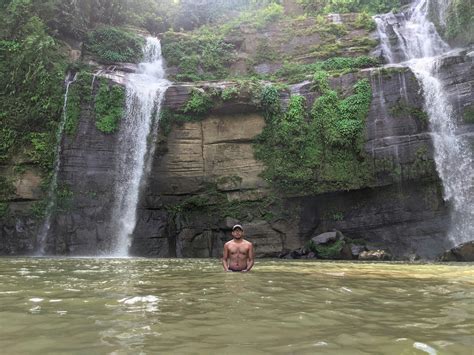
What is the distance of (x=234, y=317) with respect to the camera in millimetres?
4453

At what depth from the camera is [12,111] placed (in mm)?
20156

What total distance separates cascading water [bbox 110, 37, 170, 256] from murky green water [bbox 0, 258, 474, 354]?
39.6ft

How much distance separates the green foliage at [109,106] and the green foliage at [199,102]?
3.22 m

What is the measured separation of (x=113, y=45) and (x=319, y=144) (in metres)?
14.0

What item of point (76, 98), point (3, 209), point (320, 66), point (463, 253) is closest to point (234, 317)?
point (463, 253)

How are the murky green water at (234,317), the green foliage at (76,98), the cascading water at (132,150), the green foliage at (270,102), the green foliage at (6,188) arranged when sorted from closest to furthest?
the murky green water at (234,317), the green foliage at (6,188), the cascading water at (132,150), the green foliage at (76,98), the green foliage at (270,102)

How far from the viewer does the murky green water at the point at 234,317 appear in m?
3.40

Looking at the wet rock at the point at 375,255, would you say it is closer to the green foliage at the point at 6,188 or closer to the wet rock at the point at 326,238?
the wet rock at the point at 326,238

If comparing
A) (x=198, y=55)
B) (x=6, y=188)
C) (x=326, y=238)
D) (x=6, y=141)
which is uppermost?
(x=198, y=55)

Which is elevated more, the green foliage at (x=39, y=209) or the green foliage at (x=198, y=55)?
the green foliage at (x=198, y=55)

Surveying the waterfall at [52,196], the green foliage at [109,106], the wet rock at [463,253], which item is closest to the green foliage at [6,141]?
the waterfall at [52,196]

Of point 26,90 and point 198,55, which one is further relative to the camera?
point 198,55

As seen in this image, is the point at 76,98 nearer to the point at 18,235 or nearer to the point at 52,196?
the point at 52,196

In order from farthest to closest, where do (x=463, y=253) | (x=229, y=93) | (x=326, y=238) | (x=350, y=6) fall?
(x=350, y=6)
(x=229, y=93)
(x=326, y=238)
(x=463, y=253)
